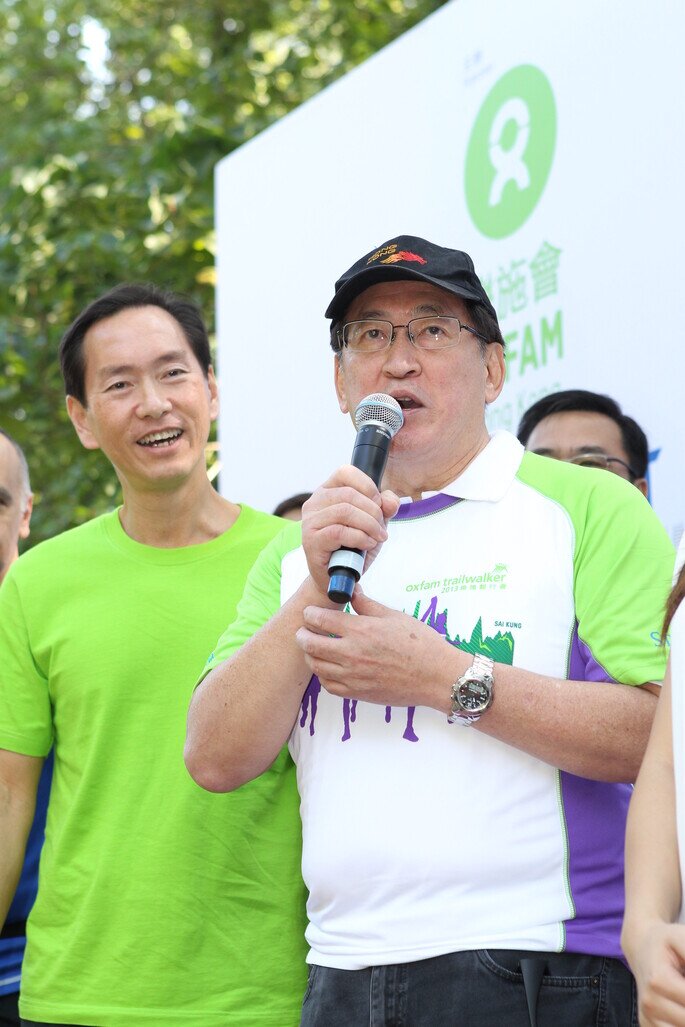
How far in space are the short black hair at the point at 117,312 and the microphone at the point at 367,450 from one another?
1083 mm

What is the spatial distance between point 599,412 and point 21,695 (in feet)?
4.84

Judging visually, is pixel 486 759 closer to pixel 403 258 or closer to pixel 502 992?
pixel 502 992

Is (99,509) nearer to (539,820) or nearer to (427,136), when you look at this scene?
(427,136)

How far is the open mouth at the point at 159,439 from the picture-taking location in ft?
9.71

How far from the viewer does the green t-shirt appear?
2.53 metres

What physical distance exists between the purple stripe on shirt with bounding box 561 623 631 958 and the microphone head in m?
0.43

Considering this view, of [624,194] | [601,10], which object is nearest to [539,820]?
[624,194]

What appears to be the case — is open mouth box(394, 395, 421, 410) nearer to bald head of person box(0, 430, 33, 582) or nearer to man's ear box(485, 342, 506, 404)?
man's ear box(485, 342, 506, 404)

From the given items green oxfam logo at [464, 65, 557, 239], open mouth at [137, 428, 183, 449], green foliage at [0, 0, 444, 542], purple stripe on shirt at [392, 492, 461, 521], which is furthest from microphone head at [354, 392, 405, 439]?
green foliage at [0, 0, 444, 542]

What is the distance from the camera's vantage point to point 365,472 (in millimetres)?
1938

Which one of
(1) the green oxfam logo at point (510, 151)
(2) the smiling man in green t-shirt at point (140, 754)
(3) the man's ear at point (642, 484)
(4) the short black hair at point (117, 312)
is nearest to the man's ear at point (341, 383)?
(2) the smiling man in green t-shirt at point (140, 754)

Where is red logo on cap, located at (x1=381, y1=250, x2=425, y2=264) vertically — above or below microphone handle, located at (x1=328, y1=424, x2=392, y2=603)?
above

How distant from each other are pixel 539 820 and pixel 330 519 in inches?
20.7

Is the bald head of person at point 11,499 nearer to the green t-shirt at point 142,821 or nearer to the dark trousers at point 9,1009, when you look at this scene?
the green t-shirt at point 142,821
